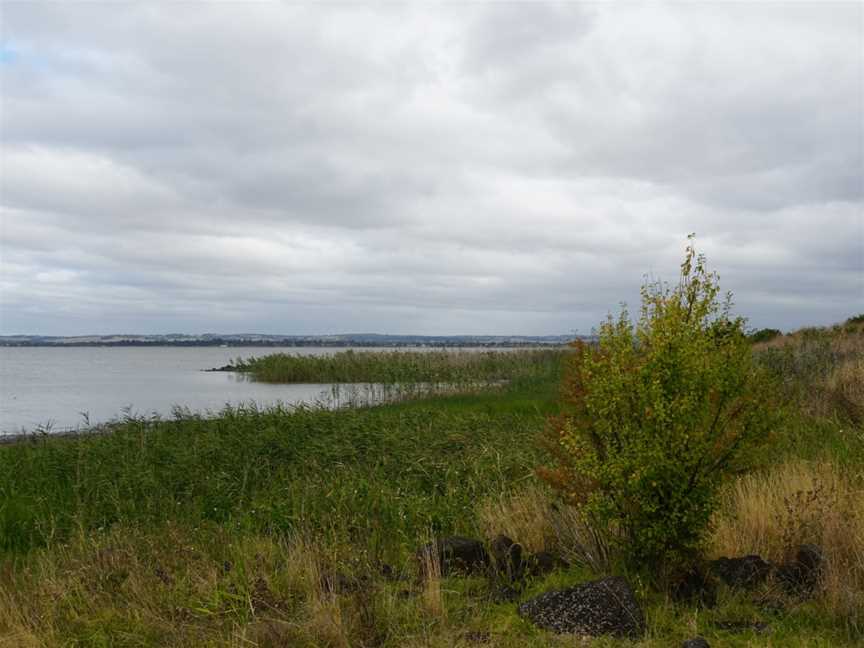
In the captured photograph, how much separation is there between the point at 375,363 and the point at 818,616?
3576cm

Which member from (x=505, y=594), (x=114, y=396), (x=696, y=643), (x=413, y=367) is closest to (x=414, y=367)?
(x=413, y=367)

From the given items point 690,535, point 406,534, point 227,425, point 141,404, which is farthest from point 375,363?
point 690,535

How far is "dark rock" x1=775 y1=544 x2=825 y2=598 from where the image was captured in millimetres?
6188

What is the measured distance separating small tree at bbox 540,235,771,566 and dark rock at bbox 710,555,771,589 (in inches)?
16.2

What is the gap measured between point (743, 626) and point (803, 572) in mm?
1187

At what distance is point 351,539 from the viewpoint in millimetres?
8500

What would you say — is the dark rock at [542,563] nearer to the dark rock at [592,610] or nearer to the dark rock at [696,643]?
the dark rock at [592,610]

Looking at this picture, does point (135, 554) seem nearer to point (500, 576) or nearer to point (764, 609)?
point (500, 576)

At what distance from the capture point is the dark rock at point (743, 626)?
553 centimetres

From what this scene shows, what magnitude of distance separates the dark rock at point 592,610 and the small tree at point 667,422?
0.64 m

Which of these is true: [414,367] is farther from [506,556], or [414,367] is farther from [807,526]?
[807,526]

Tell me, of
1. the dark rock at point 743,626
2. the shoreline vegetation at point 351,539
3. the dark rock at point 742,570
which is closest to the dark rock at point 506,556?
the shoreline vegetation at point 351,539

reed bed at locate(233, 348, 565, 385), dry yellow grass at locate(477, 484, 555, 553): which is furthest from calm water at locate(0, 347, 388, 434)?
dry yellow grass at locate(477, 484, 555, 553)

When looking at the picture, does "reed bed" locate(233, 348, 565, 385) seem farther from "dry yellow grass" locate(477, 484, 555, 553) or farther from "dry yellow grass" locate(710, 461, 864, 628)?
"dry yellow grass" locate(710, 461, 864, 628)
